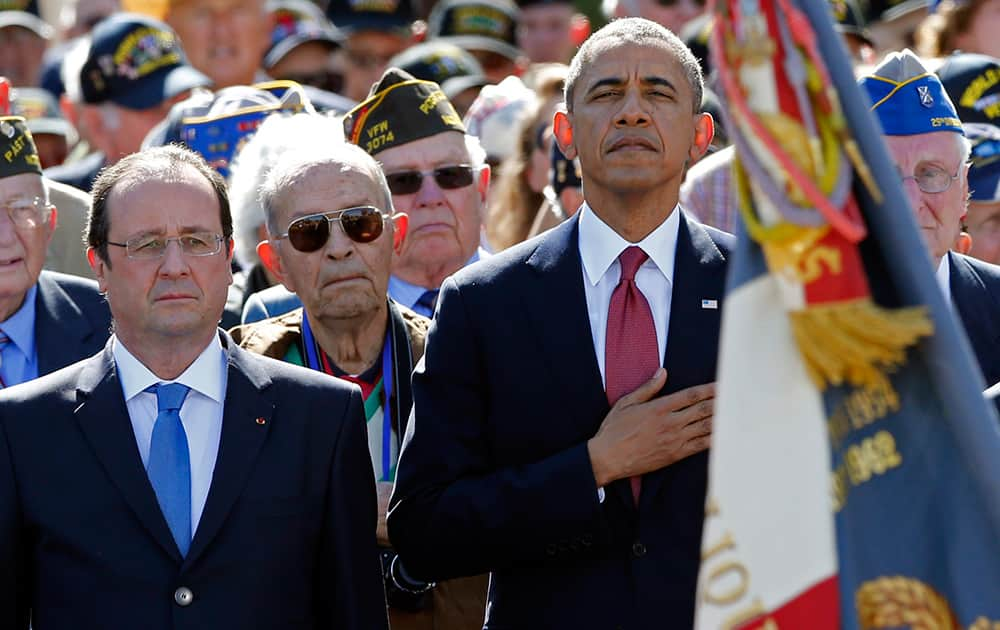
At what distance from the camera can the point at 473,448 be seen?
3930mm

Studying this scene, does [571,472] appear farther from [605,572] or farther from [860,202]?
[860,202]

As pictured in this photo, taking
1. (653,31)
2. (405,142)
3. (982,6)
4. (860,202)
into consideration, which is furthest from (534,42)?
(860,202)

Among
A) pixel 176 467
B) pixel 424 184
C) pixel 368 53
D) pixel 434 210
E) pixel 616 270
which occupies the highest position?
pixel 368 53

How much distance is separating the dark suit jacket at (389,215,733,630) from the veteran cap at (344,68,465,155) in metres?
1.84

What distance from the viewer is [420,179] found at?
5.82 metres

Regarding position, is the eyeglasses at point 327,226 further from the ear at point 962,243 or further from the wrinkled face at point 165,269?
the ear at point 962,243

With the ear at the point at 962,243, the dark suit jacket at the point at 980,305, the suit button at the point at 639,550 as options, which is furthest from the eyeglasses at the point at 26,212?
the ear at the point at 962,243

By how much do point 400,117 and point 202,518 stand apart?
2297 millimetres

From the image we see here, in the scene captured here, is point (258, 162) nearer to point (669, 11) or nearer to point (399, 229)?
point (399, 229)

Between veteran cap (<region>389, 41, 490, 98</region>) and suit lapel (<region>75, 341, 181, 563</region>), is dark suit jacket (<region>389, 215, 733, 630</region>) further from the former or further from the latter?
veteran cap (<region>389, 41, 490, 98</region>)

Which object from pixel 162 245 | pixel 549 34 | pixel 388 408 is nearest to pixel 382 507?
pixel 388 408

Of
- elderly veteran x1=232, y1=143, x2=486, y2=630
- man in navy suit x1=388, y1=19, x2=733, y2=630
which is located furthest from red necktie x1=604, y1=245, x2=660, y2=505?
elderly veteran x1=232, y1=143, x2=486, y2=630

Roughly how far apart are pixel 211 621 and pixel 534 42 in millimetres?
7970

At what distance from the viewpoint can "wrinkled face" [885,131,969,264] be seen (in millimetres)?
4977
